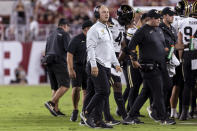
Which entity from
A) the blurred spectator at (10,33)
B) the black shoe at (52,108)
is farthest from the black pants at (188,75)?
the blurred spectator at (10,33)

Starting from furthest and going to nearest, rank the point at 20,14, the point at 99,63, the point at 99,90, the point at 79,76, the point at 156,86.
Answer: the point at 20,14 < the point at 79,76 < the point at 156,86 < the point at 99,63 < the point at 99,90

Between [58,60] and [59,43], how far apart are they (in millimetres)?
395

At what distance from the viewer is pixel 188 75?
42.9ft

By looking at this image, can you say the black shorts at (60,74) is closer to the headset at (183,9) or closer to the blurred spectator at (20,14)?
the headset at (183,9)

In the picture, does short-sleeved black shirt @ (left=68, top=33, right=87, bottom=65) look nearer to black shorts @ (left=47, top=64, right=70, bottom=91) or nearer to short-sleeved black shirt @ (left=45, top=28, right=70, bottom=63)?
short-sleeved black shirt @ (left=45, top=28, right=70, bottom=63)

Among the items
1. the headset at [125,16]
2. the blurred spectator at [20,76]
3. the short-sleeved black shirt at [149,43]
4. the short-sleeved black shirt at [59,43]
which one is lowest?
the blurred spectator at [20,76]

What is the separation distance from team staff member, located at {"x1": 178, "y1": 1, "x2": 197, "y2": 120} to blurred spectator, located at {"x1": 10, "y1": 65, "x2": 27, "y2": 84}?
13.4 metres

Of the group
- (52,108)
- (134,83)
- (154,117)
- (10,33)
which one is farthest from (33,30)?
(154,117)

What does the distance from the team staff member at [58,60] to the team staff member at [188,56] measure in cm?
280

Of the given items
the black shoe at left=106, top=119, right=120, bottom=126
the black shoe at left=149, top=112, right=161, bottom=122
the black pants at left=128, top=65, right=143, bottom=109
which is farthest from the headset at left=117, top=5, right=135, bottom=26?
the black shoe at left=106, top=119, right=120, bottom=126

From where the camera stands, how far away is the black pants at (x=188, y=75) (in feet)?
42.8

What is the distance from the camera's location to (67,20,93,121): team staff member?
43.0ft

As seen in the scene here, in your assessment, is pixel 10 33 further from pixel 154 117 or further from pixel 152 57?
pixel 152 57

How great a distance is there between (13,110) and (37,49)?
10.7 meters
